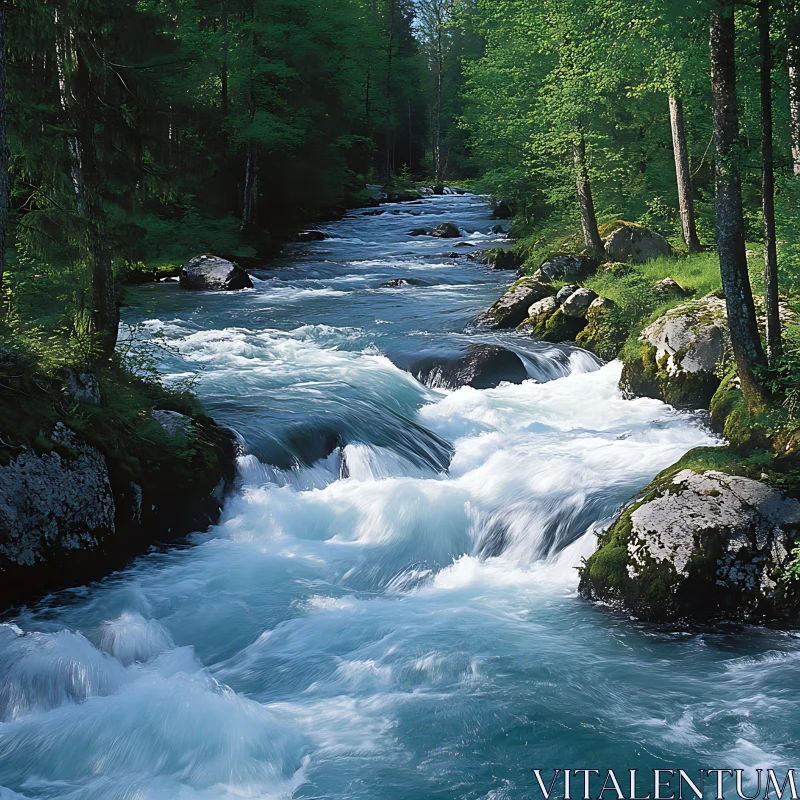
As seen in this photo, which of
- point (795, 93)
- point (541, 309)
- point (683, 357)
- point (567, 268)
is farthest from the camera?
point (567, 268)

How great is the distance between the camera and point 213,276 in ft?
78.9

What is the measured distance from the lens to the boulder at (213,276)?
78.5 feet

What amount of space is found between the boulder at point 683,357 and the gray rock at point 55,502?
9.09 m

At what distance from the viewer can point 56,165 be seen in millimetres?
9375

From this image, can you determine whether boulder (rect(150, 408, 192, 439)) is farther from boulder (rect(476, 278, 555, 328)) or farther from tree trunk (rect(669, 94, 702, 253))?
tree trunk (rect(669, 94, 702, 253))

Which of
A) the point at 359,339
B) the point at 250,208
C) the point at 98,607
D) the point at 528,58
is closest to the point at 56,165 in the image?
the point at 98,607

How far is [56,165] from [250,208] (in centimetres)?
2369

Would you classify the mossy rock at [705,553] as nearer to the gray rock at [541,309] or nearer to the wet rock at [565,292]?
the gray rock at [541,309]

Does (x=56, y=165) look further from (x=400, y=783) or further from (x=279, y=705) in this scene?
(x=400, y=783)

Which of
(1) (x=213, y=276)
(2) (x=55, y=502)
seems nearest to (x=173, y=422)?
(2) (x=55, y=502)

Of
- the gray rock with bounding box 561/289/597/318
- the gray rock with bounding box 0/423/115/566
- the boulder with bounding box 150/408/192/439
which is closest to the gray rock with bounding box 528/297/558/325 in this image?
the gray rock with bounding box 561/289/597/318

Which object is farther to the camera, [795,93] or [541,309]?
[541,309]

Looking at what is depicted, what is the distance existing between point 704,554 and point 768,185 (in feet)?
14.7

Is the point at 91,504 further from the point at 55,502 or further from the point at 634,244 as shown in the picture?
the point at 634,244
